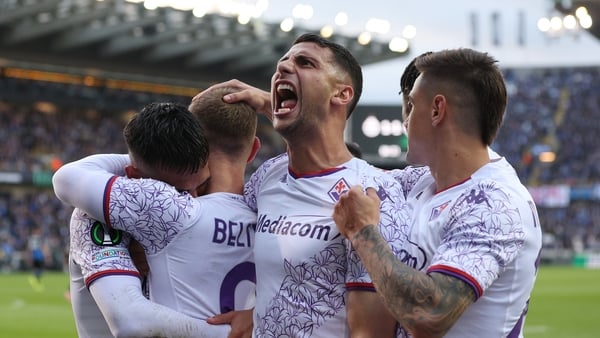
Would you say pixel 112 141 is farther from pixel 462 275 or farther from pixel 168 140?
pixel 462 275

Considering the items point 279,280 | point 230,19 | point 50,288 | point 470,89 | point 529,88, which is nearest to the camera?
point 470,89

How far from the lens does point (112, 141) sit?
46812mm

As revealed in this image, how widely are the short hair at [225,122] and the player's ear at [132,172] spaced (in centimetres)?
36

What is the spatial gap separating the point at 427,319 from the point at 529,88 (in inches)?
2663

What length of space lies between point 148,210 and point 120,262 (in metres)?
0.22

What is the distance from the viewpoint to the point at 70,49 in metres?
41.7

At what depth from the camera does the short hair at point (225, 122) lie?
383 cm

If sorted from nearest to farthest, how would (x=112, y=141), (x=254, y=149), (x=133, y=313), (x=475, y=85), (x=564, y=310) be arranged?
(x=475, y=85) → (x=133, y=313) → (x=254, y=149) → (x=564, y=310) → (x=112, y=141)

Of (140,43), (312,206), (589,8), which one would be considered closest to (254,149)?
(312,206)

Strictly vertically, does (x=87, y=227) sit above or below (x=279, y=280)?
above

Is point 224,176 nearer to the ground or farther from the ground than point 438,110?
nearer to the ground

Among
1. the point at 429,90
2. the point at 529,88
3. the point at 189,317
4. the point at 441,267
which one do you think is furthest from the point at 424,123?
the point at 529,88

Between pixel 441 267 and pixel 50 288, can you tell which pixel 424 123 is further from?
pixel 50 288

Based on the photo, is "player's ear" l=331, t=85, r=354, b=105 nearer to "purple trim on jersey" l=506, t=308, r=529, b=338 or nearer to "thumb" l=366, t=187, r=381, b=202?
"thumb" l=366, t=187, r=381, b=202
